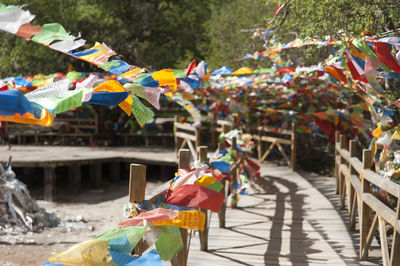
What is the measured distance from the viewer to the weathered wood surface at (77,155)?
13002 mm

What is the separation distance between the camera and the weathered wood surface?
42.7 ft

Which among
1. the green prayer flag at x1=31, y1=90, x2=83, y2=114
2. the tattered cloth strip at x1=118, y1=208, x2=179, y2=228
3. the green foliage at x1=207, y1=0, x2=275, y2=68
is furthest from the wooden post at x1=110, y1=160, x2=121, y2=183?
the green prayer flag at x1=31, y1=90, x2=83, y2=114

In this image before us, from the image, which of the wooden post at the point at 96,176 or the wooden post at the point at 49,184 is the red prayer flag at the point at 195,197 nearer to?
the wooden post at the point at 49,184

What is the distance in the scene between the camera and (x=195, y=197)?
3148mm

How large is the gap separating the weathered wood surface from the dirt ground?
37.1 inches

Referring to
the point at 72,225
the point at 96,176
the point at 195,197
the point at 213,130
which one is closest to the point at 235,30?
the point at 213,130

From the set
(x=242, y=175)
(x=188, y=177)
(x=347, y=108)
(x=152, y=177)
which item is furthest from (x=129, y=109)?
(x=152, y=177)

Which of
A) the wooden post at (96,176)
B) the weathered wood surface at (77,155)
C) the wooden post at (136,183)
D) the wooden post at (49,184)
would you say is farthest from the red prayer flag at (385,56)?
the wooden post at (96,176)

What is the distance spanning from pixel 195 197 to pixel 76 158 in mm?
11152

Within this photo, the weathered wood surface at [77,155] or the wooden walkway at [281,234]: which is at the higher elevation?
the weathered wood surface at [77,155]

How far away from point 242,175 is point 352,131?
4422 mm

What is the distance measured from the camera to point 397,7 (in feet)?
14.9

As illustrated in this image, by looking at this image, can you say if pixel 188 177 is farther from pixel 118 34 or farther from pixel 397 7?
pixel 118 34

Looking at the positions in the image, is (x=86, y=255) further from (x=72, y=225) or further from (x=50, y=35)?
(x=72, y=225)
